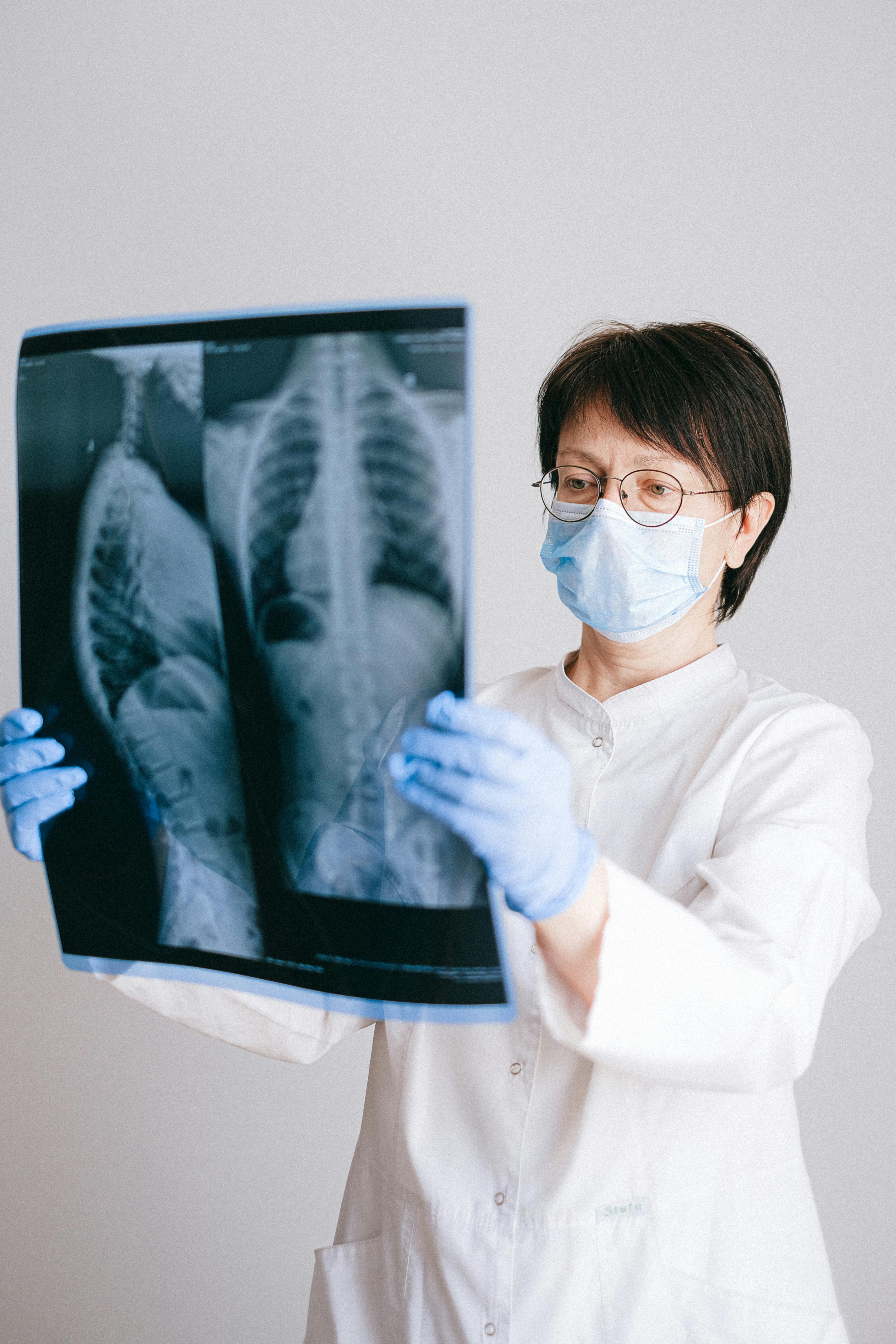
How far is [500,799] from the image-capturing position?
707 millimetres

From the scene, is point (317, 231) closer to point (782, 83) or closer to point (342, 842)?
point (782, 83)

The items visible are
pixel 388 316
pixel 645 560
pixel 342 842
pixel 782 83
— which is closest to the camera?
pixel 388 316

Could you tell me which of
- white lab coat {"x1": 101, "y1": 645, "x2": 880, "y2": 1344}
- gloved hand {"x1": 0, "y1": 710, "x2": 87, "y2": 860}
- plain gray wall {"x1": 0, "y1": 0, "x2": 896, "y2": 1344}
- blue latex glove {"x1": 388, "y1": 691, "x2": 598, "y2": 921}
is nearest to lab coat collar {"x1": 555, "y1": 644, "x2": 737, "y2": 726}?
white lab coat {"x1": 101, "y1": 645, "x2": 880, "y2": 1344}

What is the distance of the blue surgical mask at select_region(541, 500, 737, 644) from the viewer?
1.02 m

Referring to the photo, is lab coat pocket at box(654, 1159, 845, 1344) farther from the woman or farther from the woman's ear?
the woman's ear

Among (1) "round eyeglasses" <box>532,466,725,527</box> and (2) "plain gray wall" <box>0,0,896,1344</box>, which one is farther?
(2) "plain gray wall" <box>0,0,896,1344</box>

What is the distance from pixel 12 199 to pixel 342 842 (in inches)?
59.4

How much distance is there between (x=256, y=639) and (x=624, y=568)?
395 mm

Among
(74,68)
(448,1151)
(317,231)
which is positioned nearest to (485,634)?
(317,231)

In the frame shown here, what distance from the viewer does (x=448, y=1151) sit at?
3.42 ft

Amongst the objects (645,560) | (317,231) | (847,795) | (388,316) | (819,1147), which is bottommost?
(819,1147)

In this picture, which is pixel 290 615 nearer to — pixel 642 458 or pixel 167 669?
pixel 167 669

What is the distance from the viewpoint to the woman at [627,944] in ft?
2.39

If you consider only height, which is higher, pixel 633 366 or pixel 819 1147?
pixel 633 366
